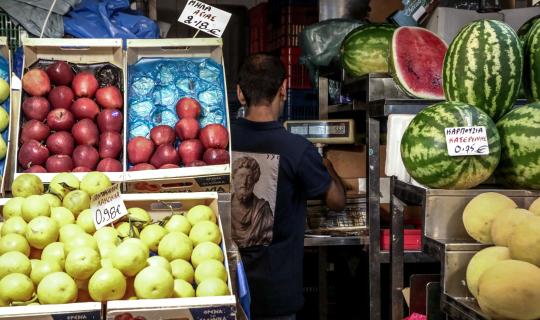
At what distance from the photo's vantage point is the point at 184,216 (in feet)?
7.47

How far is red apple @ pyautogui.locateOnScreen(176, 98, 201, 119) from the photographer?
8.86 feet

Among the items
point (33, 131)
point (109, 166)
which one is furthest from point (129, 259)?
point (33, 131)

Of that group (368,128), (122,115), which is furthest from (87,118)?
(368,128)

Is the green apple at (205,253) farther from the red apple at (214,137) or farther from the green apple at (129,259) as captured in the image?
the red apple at (214,137)

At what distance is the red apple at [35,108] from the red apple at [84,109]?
0.38ft

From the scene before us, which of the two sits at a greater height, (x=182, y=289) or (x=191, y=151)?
(x=191, y=151)

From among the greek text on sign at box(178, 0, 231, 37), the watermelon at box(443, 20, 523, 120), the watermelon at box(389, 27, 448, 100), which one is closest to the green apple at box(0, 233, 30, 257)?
the greek text on sign at box(178, 0, 231, 37)

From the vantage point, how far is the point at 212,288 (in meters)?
1.87

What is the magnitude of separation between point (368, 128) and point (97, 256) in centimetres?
164

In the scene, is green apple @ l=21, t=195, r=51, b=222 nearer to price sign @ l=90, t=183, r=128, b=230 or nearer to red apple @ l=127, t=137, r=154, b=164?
price sign @ l=90, t=183, r=128, b=230

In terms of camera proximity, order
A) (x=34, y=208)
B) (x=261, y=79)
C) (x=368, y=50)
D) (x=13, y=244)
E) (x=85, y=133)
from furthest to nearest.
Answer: (x=368, y=50), (x=261, y=79), (x=85, y=133), (x=34, y=208), (x=13, y=244)

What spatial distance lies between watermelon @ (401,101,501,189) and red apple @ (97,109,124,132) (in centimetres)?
119

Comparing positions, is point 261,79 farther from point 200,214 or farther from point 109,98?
point 200,214

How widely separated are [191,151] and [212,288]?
0.82 m
